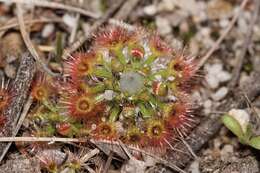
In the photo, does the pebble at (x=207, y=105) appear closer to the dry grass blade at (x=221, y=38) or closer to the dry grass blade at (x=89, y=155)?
the dry grass blade at (x=221, y=38)

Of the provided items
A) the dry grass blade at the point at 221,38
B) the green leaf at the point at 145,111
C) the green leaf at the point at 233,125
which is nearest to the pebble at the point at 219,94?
the dry grass blade at the point at 221,38

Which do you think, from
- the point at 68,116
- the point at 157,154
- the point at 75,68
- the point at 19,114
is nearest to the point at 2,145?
the point at 19,114

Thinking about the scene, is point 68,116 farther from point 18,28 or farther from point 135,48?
point 18,28

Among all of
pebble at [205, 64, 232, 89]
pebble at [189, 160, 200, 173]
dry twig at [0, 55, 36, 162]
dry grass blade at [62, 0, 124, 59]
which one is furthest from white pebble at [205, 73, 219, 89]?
dry twig at [0, 55, 36, 162]

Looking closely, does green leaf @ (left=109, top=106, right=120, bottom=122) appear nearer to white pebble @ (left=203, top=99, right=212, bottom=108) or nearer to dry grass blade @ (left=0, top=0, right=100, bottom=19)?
white pebble @ (left=203, top=99, right=212, bottom=108)

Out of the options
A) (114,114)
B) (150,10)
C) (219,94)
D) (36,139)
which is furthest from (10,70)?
(219,94)

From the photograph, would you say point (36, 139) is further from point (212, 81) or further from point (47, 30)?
point (212, 81)
